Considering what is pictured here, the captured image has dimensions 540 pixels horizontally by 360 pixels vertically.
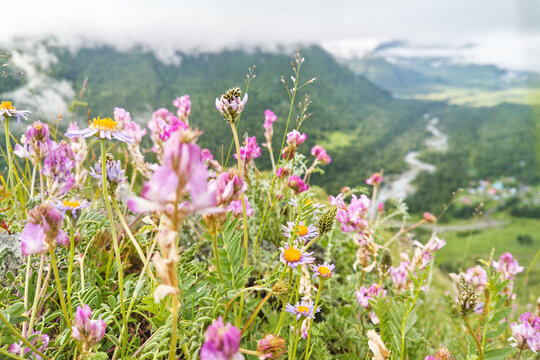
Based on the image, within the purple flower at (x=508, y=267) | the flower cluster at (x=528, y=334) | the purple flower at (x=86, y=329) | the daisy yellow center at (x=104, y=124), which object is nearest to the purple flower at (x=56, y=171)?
the daisy yellow center at (x=104, y=124)

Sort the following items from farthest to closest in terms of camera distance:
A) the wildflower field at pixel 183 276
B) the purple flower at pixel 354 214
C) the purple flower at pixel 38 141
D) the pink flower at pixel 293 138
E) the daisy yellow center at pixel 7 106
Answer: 1. the pink flower at pixel 293 138
2. the purple flower at pixel 354 214
3. the daisy yellow center at pixel 7 106
4. the purple flower at pixel 38 141
5. the wildflower field at pixel 183 276

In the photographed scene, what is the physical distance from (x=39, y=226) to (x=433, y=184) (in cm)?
10917

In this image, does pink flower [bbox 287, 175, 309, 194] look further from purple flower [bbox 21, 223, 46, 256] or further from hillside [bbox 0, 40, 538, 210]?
hillside [bbox 0, 40, 538, 210]

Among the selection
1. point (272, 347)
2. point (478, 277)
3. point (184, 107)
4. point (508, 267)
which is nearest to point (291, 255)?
point (272, 347)

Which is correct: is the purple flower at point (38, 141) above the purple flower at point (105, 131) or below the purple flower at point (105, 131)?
below

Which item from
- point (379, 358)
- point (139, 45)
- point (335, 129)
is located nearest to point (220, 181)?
point (379, 358)

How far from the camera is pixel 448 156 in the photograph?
400ft

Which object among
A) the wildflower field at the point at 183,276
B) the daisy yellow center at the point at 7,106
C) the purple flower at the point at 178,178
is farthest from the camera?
A: the daisy yellow center at the point at 7,106

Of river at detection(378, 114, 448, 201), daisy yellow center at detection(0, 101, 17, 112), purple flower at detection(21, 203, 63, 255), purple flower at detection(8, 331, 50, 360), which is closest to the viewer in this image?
purple flower at detection(21, 203, 63, 255)

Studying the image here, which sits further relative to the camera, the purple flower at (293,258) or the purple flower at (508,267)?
the purple flower at (508,267)

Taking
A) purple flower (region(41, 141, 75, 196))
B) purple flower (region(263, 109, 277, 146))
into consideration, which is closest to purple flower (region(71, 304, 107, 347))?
purple flower (region(41, 141, 75, 196))

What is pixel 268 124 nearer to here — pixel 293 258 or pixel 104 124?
pixel 104 124

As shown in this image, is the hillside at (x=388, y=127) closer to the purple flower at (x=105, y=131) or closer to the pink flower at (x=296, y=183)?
the pink flower at (x=296, y=183)

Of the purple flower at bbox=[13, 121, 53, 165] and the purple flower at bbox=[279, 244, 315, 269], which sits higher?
the purple flower at bbox=[13, 121, 53, 165]
